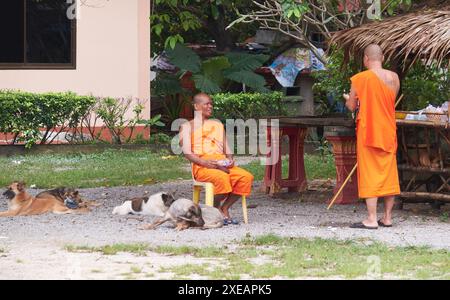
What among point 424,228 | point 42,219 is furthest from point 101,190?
point 424,228

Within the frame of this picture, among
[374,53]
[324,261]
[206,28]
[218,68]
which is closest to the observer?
[324,261]

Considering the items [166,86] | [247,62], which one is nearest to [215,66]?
[247,62]

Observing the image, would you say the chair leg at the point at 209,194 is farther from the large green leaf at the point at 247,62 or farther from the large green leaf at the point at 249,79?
the large green leaf at the point at 247,62

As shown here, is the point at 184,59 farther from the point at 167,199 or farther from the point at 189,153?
the point at 189,153

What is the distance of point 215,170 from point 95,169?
18.4ft

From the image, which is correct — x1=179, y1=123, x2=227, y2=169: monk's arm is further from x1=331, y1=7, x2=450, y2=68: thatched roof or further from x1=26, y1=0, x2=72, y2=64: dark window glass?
x1=26, y1=0, x2=72, y2=64: dark window glass

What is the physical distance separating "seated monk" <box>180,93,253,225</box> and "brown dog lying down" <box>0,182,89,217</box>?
1.63 metres

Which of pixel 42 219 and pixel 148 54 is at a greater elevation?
pixel 148 54

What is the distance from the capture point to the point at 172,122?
20688 millimetres

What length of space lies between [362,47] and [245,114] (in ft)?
27.2

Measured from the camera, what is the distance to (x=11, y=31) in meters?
19.0

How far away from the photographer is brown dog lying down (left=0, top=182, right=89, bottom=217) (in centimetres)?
1124

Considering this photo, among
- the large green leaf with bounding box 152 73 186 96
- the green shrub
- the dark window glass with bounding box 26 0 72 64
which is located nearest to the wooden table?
the green shrub
